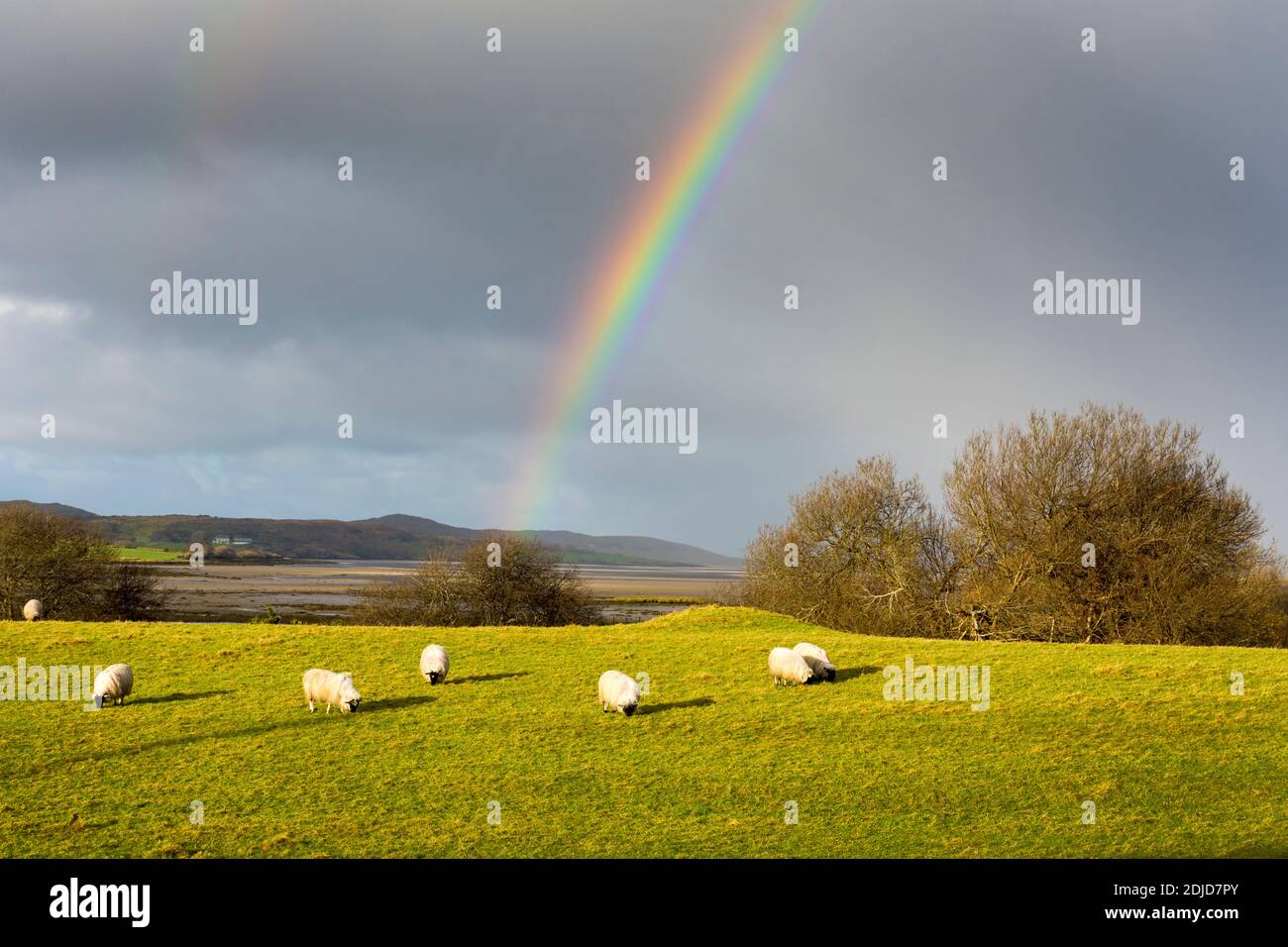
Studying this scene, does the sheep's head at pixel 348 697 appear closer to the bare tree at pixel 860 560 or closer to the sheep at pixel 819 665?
the sheep at pixel 819 665

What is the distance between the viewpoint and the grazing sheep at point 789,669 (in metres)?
20.3

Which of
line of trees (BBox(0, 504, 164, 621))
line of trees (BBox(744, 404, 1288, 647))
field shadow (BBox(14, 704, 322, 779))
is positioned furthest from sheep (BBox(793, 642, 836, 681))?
line of trees (BBox(0, 504, 164, 621))

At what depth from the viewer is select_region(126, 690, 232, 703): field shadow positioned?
780 inches

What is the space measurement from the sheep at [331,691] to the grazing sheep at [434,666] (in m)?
2.29

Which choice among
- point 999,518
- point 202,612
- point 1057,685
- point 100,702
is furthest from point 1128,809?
point 202,612

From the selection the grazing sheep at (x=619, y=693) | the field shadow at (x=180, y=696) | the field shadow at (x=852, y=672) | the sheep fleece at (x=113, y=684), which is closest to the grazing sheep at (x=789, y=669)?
the field shadow at (x=852, y=672)

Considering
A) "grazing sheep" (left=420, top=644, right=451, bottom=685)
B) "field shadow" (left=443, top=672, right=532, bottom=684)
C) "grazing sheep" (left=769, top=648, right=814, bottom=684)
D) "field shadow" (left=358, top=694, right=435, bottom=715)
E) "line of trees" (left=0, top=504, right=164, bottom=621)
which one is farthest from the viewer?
"line of trees" (left=0, top=504, right=164, bottom=621)

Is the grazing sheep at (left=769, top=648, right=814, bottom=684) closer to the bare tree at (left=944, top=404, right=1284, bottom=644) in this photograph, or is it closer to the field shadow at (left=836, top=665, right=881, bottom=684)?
the field shadow at (left=836, top=665, right=881, bottom=684)

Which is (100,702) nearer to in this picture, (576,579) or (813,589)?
(813,589)

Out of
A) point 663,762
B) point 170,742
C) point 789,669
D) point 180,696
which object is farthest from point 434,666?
point 789,669

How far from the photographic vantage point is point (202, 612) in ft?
300

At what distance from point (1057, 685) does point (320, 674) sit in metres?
15.7

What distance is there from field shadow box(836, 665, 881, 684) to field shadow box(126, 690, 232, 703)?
13.9 meters

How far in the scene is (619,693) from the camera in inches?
711
